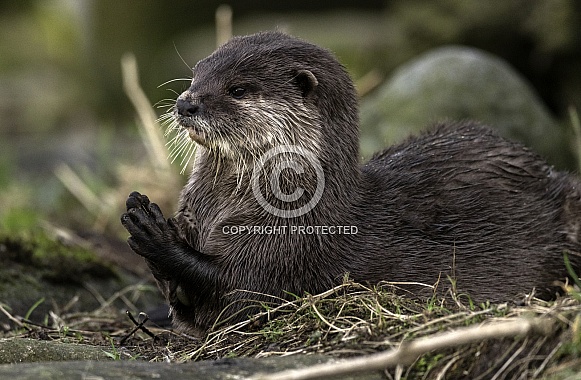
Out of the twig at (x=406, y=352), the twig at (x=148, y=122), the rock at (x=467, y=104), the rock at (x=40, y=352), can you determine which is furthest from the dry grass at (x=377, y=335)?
the rock at (x=467, y=104)

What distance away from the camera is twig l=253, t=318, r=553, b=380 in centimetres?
238

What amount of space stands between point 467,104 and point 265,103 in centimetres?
364

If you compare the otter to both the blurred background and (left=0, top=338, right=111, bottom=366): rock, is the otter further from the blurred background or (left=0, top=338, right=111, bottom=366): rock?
the blurred background

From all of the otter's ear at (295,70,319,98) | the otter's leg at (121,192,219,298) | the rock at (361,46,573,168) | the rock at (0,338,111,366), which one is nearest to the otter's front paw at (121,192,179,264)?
the otter's leg at (121,192,219,298)

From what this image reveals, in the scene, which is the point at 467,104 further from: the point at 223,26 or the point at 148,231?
the point at 148,231

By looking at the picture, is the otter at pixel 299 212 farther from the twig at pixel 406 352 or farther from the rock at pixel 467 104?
the rock at pixel 467 104

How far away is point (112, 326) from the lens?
4406 mm

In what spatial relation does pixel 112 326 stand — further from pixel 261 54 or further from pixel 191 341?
pixel 261 54

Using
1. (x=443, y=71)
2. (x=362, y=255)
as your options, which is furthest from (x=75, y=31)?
(x=362, y=255)

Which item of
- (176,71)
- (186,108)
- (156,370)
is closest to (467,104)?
(186,108)

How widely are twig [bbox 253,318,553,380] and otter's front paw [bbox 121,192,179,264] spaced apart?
4.04 ft

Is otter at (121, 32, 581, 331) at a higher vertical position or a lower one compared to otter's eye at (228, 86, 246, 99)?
lower

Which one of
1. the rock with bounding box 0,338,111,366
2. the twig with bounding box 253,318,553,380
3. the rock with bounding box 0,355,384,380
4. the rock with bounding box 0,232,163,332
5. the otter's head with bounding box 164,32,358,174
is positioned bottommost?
the rock with bounding box 0,232,163,332

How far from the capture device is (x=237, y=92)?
3.88 metres
